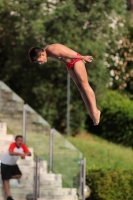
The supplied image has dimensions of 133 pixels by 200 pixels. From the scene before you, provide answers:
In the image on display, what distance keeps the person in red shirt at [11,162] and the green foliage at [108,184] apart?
2.73 m

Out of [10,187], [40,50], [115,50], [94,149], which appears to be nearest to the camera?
[40,50]

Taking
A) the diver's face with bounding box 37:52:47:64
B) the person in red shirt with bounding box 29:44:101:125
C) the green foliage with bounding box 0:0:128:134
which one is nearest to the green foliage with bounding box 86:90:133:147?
the green foliage with bounding box 0:0:128:134

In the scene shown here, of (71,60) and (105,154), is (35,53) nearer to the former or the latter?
(71,60)

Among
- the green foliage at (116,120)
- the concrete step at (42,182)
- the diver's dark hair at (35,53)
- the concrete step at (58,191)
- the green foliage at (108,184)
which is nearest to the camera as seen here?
the diver's dark hair at (35,53)

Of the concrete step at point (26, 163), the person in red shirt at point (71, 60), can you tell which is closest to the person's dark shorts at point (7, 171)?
the concrete step at point (26, 163)

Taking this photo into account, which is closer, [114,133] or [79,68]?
[79,68]

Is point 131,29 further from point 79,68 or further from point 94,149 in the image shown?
point 79,68

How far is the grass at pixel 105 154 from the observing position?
30.2 metres

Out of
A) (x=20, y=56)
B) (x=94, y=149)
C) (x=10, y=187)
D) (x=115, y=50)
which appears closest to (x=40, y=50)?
(x=10, y=187)

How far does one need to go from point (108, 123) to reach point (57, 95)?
2.58 metres

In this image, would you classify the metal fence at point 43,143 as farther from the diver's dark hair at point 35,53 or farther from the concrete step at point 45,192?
the diver's dark hair at point 35,53

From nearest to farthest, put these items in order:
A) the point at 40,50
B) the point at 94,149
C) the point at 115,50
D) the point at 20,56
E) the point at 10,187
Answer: the point at 40,50
the point at 10,187
the point at 94,149
the point at 20,56
the point at 115,50

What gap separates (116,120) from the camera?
36.7 meters

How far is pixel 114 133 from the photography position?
119ft
